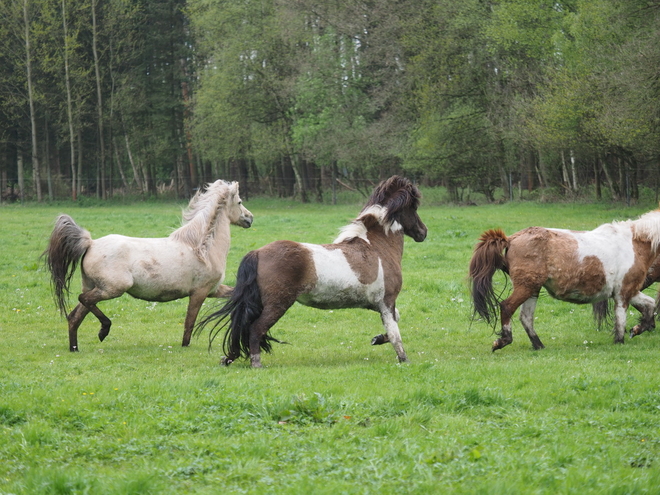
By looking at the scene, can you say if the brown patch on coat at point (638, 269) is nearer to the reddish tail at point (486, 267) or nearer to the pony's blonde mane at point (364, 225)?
the reddish tail at point (486, 267)

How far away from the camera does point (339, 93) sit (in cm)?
4269

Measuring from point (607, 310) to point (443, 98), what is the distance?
2861 centimetres

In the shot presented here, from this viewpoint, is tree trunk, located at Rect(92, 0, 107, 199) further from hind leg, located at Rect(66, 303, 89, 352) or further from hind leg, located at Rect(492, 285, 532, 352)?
hind leg, located at Rect(492, 285, 532, 352)

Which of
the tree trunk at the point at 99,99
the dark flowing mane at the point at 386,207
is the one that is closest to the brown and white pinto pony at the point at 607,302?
the dark flowing mane at the point at 386,207

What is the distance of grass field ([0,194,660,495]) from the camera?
4750 millimetres

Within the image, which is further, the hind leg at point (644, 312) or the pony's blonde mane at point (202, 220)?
the pony's blonde mane at point (202, 220)

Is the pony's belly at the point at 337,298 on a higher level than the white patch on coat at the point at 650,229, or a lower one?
lower

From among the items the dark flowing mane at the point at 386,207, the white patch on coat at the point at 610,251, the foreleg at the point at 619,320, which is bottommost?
the foreleg at the point at 619,320

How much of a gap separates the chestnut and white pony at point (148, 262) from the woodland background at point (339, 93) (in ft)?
55.1

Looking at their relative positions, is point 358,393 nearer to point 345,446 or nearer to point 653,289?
point 345,446

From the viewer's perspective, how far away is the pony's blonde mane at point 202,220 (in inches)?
416

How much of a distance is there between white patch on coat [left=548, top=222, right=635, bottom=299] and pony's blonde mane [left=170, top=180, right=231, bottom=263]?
4565 mm

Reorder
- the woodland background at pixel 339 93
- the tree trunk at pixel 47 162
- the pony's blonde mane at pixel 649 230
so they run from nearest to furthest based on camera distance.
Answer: the pony's blonde mane at pixel 649 230 → the woodland background at pixel 339 93 → the tree trunk at pixel 47 162

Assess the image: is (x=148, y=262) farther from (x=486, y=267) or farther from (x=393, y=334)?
(x=486, y=267)
